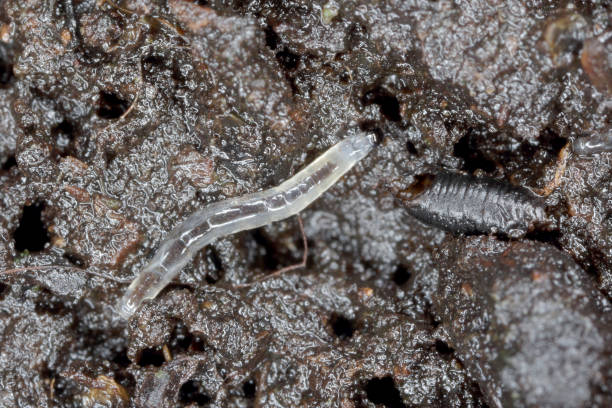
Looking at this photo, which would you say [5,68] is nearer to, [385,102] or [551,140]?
[385,102]

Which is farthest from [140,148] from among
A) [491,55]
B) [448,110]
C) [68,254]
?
[491,55]

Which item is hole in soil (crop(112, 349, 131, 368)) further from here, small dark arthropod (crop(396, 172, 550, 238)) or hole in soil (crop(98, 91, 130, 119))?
small dark arthropod (crop(396, 172, 550, 238))

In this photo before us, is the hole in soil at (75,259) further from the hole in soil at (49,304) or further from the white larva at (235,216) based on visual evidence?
the white larva at (235,216)

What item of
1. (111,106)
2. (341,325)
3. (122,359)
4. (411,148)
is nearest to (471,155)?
(411,148)

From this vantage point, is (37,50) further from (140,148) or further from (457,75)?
(457,75)

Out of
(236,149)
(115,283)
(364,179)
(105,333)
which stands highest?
(236,149)
